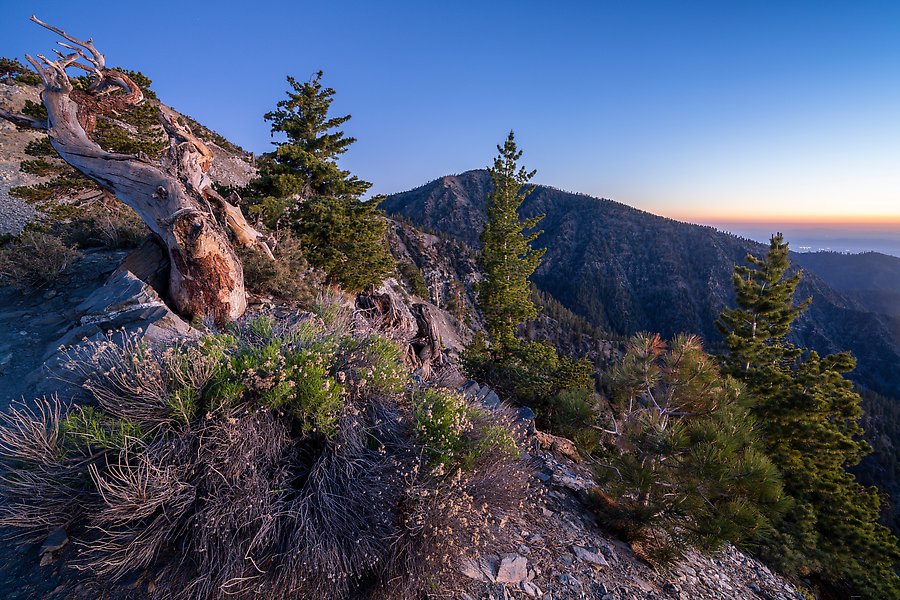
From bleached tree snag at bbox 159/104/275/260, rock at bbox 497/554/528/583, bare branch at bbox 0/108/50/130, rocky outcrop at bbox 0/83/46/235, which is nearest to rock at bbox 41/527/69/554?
rock at bbox 497/554/528/583

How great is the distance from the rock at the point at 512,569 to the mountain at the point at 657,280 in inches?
5012

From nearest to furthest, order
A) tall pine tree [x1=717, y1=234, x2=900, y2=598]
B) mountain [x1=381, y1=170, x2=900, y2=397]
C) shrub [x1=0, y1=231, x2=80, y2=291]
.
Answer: shrub [x1=0, y1=231, x2=80, y2=291] → tall pine tree [x1=717, y1=234, x2=900, y2=598] → mountain [x1=381, y1=170, x2=900, y2=397]

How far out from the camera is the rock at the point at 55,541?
7.99 ft

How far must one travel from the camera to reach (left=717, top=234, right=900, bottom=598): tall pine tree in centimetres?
1059

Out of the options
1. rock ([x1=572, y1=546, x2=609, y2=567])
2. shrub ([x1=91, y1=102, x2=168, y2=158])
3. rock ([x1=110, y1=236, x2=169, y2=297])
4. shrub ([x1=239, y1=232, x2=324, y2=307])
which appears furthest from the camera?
shrub ([x1=91, y1=102, x2=168, y2=158])

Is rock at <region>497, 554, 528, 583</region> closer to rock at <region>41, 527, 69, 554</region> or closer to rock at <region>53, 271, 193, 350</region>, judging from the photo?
rock at <region>41, 527, 69, 554</region>

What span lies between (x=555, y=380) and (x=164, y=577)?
9812 millimetres

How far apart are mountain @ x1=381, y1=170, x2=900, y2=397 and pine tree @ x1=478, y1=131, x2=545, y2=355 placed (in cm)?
11247

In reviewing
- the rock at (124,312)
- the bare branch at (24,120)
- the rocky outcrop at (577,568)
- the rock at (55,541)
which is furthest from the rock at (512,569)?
the bare branch at (24,120)

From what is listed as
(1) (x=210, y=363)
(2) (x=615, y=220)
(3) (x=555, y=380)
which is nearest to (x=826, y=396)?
(3) (x=555, y=380)

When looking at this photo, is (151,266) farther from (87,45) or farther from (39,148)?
(39,148)

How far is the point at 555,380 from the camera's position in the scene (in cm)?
1070

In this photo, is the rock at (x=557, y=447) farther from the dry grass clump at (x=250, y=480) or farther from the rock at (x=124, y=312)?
the rock at (x=124, y=312)

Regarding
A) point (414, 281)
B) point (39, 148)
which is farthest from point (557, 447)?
point (414, 281)
